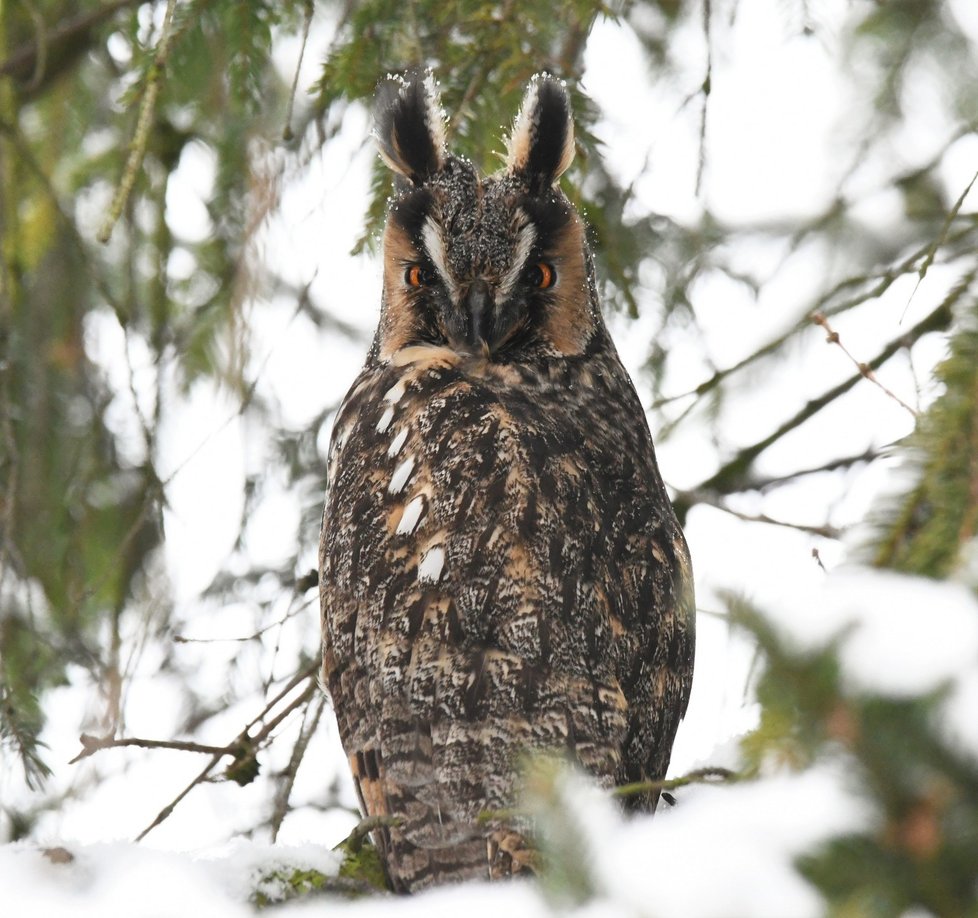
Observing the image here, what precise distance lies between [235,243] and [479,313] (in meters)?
0.85

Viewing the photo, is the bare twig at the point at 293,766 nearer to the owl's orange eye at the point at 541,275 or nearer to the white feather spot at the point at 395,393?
the white feather spot at the point at 395,393

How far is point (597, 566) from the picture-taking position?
2.09 m

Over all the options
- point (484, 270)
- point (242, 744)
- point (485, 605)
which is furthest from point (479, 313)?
point (242, 744)

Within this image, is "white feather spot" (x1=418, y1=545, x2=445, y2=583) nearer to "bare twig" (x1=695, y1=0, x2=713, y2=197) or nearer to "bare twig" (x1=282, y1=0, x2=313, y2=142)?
"bare twig" (x1=282, y1=0, x2=313, y2=142)

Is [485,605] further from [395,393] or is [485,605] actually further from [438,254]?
[438,254]

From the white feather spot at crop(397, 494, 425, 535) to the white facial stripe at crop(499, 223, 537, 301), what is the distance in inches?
20.5

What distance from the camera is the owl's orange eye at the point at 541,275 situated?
2.52 meters

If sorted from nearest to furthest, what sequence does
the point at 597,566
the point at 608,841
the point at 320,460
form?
the point at 608,841
the point at 597,566
the point at 320,460

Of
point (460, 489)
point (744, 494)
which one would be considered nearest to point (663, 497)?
point (744, 494)

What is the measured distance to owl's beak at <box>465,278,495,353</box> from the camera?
93.4 inches

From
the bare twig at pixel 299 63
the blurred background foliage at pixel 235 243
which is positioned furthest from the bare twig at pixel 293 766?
the bare twig at pixel 299 63

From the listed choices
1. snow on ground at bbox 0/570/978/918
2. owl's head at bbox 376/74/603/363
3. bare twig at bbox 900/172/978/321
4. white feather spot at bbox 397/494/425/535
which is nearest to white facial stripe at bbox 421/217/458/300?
owl's head at bbox 376/74/603/363

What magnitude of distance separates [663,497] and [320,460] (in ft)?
3.57

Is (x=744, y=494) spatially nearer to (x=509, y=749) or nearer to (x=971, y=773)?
(x=509, y=749)
